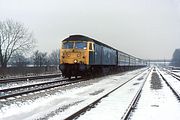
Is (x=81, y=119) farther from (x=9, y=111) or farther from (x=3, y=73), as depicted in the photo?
(x=3, y=73)

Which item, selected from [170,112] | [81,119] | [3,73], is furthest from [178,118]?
[3,73]

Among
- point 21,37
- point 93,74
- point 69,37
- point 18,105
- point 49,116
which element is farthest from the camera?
point 21,37

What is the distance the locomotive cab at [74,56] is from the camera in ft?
84.1

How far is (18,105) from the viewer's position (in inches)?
441

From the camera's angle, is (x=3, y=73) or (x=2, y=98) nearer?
(x=2, y=98)

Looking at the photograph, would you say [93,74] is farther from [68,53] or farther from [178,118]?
[178,118]

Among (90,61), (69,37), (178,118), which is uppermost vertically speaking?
(69,37)

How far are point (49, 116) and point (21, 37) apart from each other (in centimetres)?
5970

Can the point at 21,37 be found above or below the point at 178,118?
above

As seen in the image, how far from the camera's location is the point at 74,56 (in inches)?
1029

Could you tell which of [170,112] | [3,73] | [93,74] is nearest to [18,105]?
[170,112]

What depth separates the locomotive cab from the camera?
84.1 feet

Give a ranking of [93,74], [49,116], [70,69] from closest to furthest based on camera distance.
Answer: [49,116]
[70,69]
[93,74]

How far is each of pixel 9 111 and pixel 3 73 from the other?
26026 millimetres
